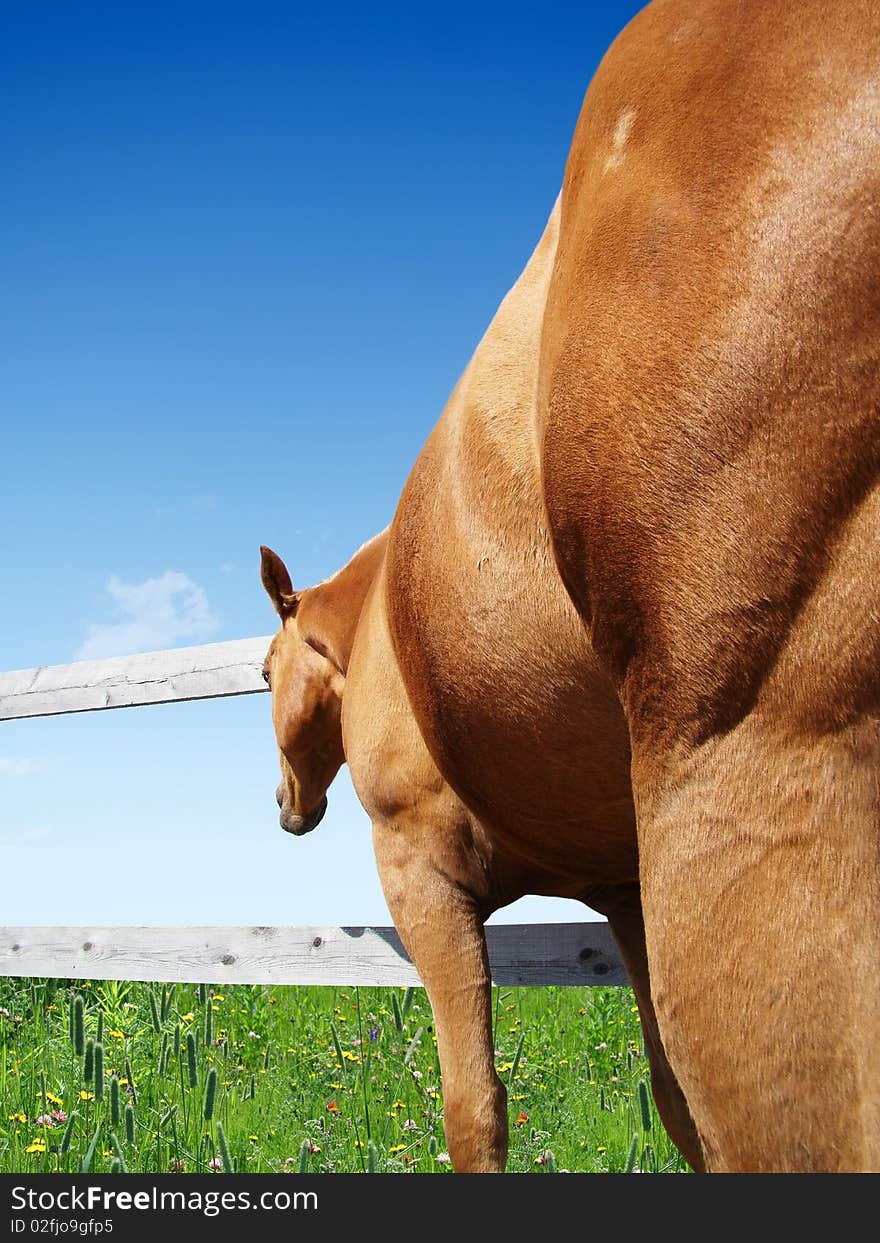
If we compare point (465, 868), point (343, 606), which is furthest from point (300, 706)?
point (465, 868)

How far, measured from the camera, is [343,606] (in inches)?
122

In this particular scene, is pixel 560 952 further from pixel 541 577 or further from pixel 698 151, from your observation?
pixel 698 151

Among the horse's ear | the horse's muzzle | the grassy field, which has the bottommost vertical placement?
the grassy field

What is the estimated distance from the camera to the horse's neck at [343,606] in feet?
10.1

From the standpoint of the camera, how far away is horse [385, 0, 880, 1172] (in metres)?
0.86

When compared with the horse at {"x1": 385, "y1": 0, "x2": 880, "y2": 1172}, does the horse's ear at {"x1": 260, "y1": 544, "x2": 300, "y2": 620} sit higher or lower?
higher

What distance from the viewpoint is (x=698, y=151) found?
1002 millimetres

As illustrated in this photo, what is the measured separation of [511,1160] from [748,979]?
6.97ft

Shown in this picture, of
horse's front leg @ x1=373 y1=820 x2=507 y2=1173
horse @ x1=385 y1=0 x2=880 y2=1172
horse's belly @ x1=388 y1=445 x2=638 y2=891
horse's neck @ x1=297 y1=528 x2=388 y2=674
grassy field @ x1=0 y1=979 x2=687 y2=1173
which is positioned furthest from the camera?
horse's neck @ x1=297 y1=528 x2=388 y2=674

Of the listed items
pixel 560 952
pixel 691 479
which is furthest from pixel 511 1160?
pixel 691 479

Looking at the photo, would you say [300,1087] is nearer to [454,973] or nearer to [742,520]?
[454,973]

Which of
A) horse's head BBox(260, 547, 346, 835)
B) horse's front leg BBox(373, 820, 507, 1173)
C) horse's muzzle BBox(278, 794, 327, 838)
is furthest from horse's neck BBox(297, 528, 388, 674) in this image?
horse's front leg BBox(373, 820, 507, 1173)

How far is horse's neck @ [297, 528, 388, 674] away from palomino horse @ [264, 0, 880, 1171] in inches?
76.4

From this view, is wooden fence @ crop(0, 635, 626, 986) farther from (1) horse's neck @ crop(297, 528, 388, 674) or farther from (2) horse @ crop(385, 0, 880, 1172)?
(2) horse @ crop(385, 0, 880, 1172)
